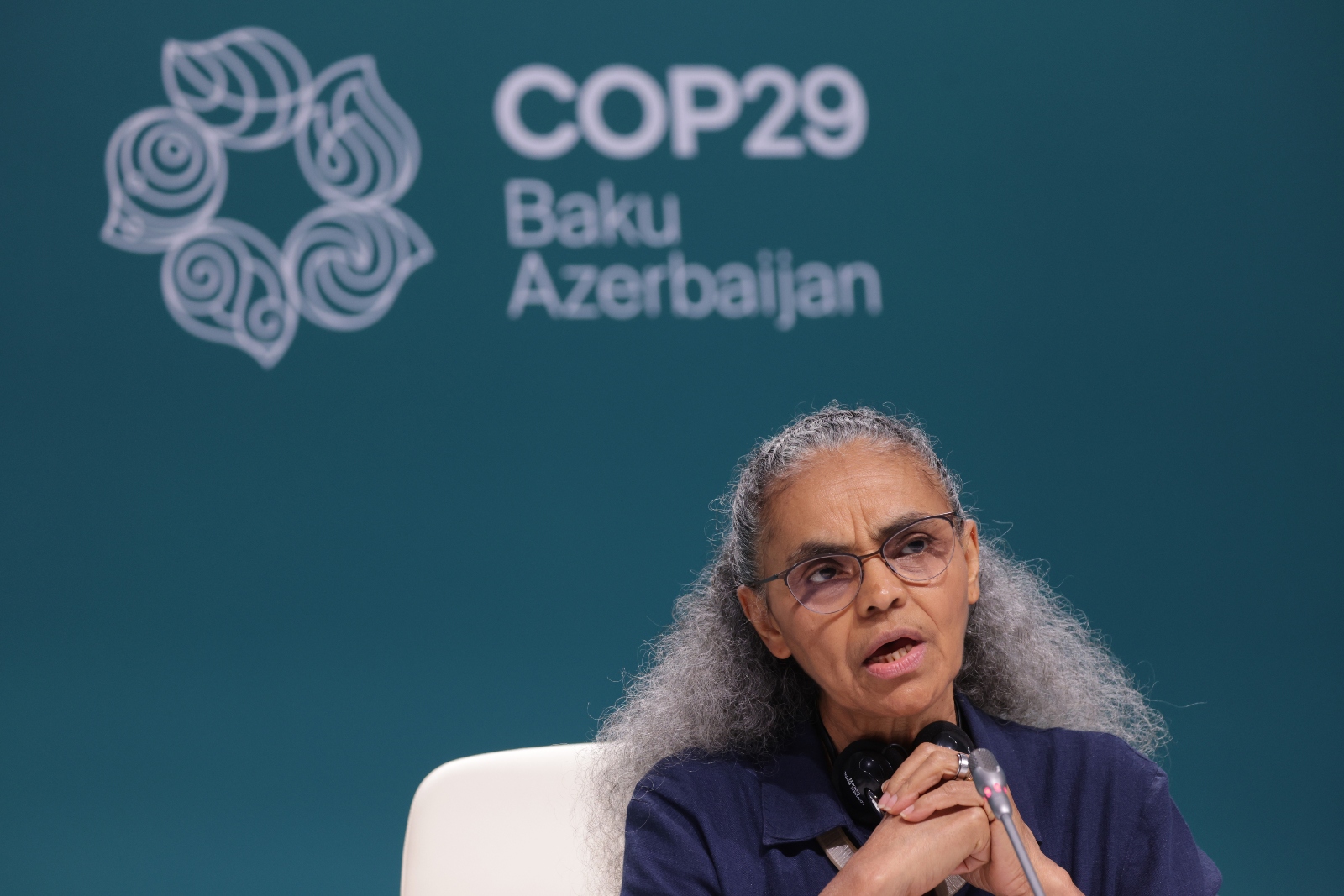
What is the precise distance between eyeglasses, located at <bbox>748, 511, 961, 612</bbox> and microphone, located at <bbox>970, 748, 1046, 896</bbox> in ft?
0.98

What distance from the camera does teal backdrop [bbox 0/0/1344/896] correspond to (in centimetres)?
346

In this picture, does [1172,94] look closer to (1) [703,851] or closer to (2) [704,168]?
(2) [704,168]

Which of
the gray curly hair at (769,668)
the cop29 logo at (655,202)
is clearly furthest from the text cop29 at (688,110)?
the gray curly hair at (769,668)

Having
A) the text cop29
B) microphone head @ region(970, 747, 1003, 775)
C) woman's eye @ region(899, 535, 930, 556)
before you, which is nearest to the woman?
woman's eye @ region(899, 535, 930, 556)

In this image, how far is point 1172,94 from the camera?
363cm

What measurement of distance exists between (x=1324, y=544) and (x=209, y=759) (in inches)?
131

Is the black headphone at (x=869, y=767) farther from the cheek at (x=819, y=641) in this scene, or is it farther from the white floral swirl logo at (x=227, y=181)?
the white floral swirl logo at (x=227, y=181)

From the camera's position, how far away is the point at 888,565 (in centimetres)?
162

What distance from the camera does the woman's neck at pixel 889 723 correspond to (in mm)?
1707

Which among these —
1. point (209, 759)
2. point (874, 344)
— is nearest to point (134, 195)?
point (209, 759)

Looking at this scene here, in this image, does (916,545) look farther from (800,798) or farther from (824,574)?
(800,798)

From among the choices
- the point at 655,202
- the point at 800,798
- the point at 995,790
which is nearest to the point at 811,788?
the point at 800,798

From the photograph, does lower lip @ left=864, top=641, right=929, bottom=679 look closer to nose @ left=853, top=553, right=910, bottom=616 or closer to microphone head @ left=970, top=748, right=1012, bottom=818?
nose @ left=853, top=553, right=910, bottom=616

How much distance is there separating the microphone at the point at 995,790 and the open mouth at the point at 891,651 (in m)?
0.23
